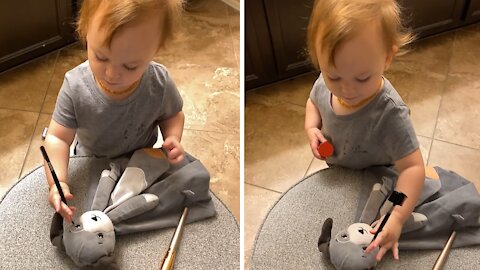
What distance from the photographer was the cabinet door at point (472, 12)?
4.95 feet

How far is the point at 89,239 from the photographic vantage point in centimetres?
85

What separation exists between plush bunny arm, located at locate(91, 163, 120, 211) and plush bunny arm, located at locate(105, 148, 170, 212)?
0.01 m

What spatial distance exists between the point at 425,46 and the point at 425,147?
12.5 inches

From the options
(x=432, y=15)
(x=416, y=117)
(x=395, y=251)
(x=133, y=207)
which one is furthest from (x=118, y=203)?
(x=432, y=15)

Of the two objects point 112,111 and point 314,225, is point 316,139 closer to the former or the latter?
point 314,225

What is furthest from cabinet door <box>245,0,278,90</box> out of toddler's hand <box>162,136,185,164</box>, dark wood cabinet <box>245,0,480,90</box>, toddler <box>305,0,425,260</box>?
toddler's hand <box>162,136,185,164</box>

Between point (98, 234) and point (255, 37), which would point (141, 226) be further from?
point (255, 37)

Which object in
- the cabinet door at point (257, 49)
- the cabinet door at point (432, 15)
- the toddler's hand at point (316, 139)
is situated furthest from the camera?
the cabinet door at point (432, 15)

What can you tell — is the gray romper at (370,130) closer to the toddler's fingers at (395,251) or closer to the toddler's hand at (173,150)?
the toddler's fingers at (395,251)

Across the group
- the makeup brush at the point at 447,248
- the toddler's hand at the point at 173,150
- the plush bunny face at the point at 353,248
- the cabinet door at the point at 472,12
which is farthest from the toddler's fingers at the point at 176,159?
the cabinet door at the point at 472,12

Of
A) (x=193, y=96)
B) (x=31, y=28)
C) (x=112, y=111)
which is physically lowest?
(x=193, y=96)

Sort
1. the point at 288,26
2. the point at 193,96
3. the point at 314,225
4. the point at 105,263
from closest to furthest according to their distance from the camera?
the point at 105,263
the point at 314,225
the point at 288,26
the point at 193,96

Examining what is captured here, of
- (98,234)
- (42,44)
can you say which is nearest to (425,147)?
(98,234)

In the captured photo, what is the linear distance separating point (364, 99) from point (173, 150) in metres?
0.30
